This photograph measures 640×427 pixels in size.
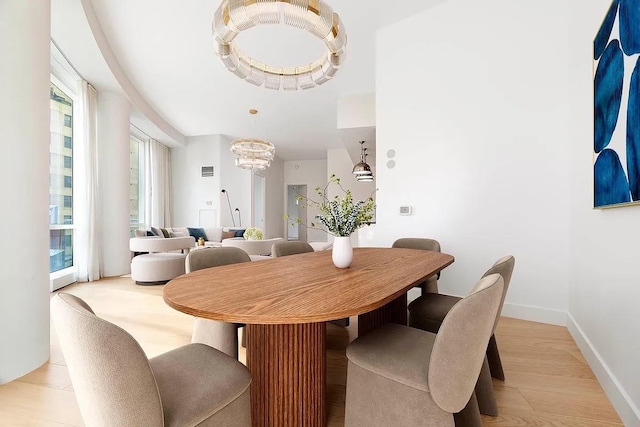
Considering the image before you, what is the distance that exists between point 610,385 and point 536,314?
128 centimetres

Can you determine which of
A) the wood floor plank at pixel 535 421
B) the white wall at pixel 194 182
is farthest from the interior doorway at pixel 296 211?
the wood floor plank at pixel 535 421

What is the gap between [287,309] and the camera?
92 cm

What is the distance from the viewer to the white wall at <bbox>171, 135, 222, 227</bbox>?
8234mm

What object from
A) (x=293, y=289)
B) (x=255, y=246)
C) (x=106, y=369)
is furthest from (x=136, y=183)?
(x=106, y=369)

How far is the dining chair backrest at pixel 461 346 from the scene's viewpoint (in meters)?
0.87

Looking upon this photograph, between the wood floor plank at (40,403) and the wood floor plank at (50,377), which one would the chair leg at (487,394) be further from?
the wood floor plank at (50,377)

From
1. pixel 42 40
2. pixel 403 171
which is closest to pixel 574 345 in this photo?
pixel 403 171

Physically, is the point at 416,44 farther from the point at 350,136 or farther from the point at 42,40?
the point at 42,40

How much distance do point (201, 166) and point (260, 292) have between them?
26.2 ft

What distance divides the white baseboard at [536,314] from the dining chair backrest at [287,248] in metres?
2.05

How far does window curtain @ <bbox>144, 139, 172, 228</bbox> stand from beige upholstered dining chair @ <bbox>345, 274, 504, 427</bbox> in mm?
7596

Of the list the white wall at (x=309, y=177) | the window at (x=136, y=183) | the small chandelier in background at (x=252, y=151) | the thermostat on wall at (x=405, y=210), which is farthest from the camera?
the white wall at (x=309, y=177)

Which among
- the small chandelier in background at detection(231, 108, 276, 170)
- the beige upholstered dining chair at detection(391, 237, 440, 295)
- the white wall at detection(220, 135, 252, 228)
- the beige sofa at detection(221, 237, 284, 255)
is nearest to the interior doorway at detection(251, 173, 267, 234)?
the white wall at detection(220, 135, 252, 228)

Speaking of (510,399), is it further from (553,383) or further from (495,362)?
(553,383)
